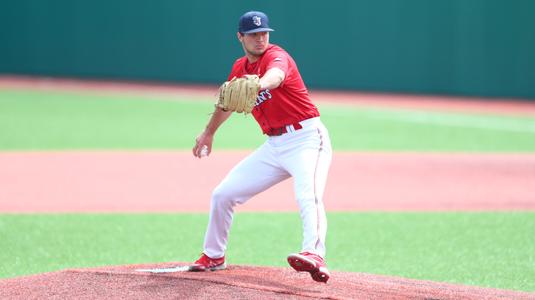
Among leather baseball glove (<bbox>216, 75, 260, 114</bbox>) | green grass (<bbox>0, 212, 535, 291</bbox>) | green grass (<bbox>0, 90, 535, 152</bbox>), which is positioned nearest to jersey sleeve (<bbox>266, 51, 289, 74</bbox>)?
leather baseball glove (<bbox>216, 75, 260, 114</bbox>)

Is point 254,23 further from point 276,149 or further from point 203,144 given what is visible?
point 203,144

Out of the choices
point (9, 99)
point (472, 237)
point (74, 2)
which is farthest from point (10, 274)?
point (74, 2)

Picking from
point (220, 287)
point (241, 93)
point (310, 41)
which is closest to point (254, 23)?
point (241, 93)

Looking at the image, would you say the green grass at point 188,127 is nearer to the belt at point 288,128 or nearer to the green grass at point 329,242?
the green grass at point 329,242

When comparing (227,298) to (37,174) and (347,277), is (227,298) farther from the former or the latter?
(37,174)

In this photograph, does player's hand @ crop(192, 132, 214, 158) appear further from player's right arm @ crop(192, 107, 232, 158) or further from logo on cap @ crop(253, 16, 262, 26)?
logo on cap @ crop(253, 16, 262, 26)

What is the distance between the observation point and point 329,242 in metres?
8.45

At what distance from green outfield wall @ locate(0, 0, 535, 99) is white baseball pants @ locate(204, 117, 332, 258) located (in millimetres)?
19625

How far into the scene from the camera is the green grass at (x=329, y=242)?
731 cm

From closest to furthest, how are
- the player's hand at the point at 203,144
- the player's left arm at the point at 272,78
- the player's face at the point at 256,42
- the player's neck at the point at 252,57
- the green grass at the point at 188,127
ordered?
the player's left arm at the point at 272,78 → the player's face at the point at 256,42 → the player's neck at the point at 252,57 → the player's hand at the point at 203,144 → the green grass at the point at 188,127

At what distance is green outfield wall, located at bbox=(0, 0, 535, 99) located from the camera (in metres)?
25.3

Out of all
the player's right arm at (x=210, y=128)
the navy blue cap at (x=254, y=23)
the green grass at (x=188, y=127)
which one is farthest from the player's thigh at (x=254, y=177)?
the green grass at (x=188, y=127)

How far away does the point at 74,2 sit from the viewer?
30016 mm

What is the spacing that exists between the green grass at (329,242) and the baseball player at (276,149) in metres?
1.22
